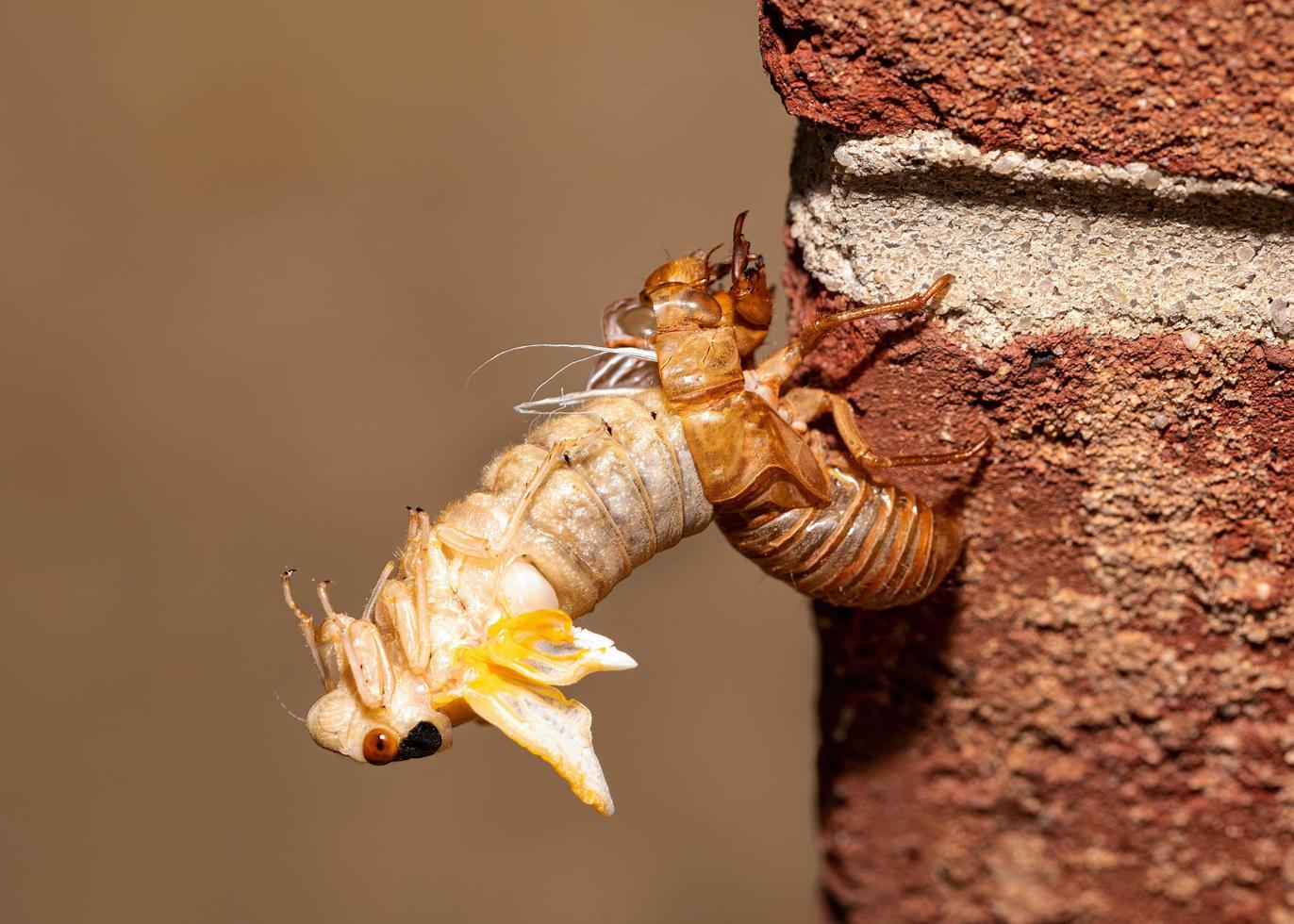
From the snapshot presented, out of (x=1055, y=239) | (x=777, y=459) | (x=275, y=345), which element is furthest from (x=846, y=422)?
(x=275, y=345)

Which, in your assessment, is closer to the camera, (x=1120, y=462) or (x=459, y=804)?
(x=1120, y=462)

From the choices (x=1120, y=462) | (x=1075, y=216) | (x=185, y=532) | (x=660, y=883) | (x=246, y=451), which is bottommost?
(x=660, y=883)

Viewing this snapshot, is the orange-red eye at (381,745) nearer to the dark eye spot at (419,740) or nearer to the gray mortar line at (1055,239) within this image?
the dark eye spot at (419,740)

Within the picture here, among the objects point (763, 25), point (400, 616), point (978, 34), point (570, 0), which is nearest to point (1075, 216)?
point (978, 34)

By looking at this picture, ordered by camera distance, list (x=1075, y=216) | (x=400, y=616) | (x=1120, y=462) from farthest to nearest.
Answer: (x=400, y=616)
(x=1120, y=462)
(x=1075, y=216)

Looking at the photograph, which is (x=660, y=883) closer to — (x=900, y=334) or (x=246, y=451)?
(x=246, y=451)

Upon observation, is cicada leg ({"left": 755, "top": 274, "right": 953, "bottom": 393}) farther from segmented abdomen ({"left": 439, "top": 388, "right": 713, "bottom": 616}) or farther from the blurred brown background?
the blurred brown background

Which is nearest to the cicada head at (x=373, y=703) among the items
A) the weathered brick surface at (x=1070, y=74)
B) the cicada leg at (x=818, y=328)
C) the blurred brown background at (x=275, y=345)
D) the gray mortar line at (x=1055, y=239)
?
the cicada leg at (x=818, y=328)

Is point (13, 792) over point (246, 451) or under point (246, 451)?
under
